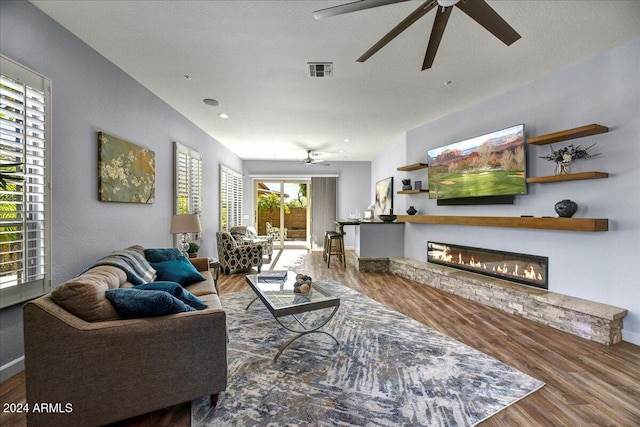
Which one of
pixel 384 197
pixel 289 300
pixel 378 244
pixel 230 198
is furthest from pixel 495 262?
pixel 230 198

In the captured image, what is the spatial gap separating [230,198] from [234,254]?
2.06m

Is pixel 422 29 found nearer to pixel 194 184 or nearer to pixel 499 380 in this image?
pixel 499 380

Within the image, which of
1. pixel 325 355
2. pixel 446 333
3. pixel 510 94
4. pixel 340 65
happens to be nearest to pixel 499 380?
pixel 446 333

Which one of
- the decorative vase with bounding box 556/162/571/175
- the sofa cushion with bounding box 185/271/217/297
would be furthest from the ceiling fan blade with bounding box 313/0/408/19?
the decorative vase with bounding box 556/162/571/175

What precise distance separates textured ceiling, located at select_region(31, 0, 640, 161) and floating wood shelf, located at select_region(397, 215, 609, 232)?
1.73 meters

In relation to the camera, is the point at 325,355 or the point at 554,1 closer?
the point at 554,1

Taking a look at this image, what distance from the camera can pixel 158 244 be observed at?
386cm

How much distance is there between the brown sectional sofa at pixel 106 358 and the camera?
1.41 meters

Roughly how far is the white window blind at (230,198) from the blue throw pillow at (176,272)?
342 centimetres

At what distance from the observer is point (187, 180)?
463 centimetres

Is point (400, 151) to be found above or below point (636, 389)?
above

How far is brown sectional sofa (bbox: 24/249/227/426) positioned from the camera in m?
1.41

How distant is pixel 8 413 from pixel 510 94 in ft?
18.9

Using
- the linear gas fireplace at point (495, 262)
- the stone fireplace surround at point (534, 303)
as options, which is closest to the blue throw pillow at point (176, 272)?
the stone fireplace surround at point (534, 303)
